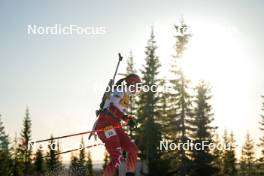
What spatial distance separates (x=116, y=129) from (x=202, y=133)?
32045 mm

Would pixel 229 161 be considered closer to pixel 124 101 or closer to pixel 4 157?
pixel 4 157

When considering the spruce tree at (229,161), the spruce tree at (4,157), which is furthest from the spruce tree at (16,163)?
the spruce tree at (229,161)

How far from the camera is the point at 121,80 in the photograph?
11305 millimetres

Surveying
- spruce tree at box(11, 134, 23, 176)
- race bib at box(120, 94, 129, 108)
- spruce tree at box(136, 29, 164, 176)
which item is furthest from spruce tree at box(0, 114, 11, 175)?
race bib at box(120, 94, 129, 108)

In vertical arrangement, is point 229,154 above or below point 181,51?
below

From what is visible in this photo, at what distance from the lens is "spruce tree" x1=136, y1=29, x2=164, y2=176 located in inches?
1552

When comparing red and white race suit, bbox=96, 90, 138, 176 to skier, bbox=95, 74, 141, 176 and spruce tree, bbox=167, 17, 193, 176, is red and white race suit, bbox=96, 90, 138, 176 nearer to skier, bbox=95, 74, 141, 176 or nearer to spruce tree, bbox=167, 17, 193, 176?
skier, bbox=95, 74, 141, 176

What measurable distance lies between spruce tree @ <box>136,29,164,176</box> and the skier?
1127 inches

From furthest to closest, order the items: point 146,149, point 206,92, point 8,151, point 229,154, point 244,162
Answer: point 244,162
point 8,151
point 229,154
point 206,92
point 146,149

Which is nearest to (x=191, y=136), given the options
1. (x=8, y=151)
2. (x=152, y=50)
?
(x=152, y=50)

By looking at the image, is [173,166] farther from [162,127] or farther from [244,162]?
[244,162]

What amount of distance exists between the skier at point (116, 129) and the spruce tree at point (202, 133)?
3044 cm

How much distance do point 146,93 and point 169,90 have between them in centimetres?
270

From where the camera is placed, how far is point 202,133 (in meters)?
41.7
